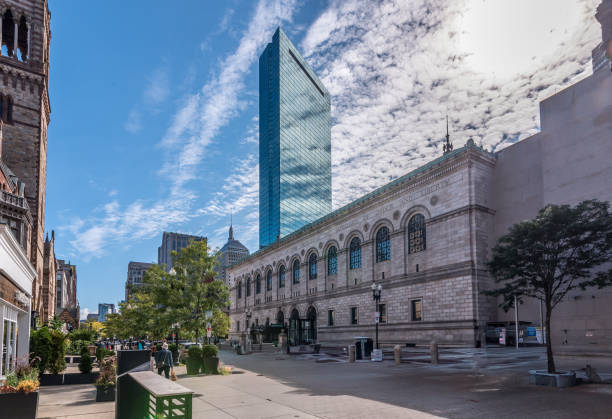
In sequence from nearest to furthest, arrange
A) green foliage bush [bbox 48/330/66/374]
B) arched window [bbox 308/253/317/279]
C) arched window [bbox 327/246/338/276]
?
green foliage bush [bbox 48/330/66/374] → arched window [bbox 327/246/338/276] → arched window [bbox 308/253/317/279]

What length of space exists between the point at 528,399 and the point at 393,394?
3.92 meters

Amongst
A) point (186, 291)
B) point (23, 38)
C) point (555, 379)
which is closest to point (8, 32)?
point (23, 38)

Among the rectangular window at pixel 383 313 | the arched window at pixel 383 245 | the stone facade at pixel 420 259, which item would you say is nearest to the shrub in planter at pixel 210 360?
the stone facade at pixel 420 259

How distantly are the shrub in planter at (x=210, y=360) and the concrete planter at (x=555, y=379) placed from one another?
13.7 m

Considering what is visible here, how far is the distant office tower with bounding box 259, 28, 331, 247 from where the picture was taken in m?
134

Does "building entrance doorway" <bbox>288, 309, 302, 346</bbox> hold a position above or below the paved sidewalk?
below

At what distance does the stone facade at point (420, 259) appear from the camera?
35.1 metres

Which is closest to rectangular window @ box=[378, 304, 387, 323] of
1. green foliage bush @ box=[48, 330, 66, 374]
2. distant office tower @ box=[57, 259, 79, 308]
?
green foliage bush @ box=[48, 330, 66, 374]

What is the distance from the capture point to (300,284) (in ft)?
196

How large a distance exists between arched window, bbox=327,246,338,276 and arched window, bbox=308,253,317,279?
343cm

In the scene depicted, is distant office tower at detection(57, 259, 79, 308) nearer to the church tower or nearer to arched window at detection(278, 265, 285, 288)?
arched window at detection(278, 265, 285, 288)

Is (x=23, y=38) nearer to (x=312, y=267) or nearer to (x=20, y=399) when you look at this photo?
(x=312, y=267)

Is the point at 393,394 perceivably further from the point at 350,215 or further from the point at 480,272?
the point at 350,215

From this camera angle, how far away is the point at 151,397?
730 cm
